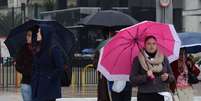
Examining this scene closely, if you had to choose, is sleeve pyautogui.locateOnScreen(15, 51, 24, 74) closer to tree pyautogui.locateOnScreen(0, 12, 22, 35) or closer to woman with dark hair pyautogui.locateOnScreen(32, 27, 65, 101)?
woman with dark hair pyautogui.locateOnScreen(32, 27, 65, 101)

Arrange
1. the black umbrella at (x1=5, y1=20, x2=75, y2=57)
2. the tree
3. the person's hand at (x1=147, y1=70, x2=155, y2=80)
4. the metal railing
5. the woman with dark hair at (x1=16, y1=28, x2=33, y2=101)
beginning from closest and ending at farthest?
the person's hand at (x1=147, y1=70, x2=155, y2=80)
the woman with dark hair at (x1=16, y1=28, x2=33, y2=101)
the black umbrella at (x1=5, y1=20, x2=75, y2=57)
the metal railing
the tree

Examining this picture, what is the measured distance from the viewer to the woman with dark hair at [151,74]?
7227 mm

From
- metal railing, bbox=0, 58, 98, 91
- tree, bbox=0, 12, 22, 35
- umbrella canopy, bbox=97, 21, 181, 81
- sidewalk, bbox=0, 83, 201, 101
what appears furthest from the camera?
tree, bbox=0, 12, 22, 35

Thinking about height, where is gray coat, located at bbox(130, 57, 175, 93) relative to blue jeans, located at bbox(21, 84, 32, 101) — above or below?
above

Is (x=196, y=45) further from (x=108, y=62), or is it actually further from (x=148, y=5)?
(x=148, y=5)

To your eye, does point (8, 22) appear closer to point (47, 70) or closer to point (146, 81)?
point (47, 70)

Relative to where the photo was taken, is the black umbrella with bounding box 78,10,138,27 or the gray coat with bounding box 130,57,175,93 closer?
the gray coat with bounding box 130,57,175,93

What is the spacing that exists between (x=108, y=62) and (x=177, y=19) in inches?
1971

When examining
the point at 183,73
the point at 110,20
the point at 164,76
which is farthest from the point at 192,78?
the point at 164,76

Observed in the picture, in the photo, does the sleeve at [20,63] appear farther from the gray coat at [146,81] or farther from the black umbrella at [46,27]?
the gray coat at [146,81]

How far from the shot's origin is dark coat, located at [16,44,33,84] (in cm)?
890

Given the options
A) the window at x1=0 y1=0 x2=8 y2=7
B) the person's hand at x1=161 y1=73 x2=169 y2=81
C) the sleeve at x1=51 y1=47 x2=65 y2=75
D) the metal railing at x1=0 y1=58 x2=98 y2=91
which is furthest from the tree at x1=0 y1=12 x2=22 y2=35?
the person's hand at x1=161 y1=73 x2=169 y2=81

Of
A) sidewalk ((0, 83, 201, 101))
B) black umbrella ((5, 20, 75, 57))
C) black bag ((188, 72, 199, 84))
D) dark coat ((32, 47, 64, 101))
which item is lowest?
sidewalk ((0, 83, 201, 101))

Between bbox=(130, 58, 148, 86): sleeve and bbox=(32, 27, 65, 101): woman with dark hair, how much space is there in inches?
58.9
